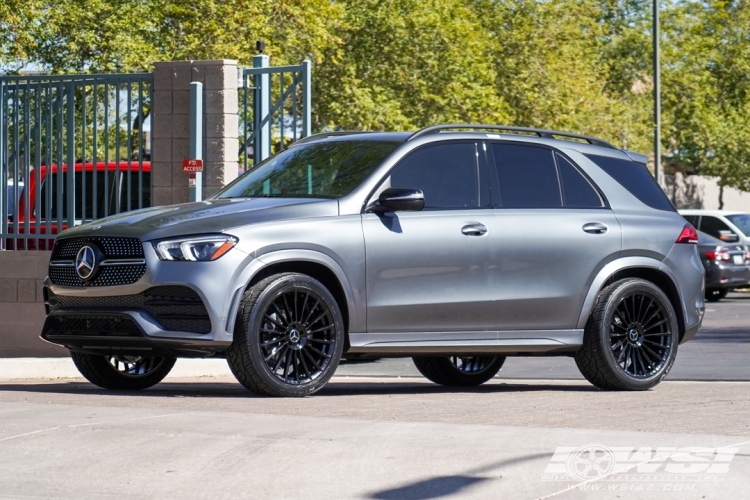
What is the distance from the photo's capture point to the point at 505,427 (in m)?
7.18

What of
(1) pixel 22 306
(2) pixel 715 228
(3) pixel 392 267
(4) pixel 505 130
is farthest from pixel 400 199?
(2) pixel 715 228

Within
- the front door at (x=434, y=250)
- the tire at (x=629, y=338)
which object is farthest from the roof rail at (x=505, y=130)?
the tire at (x=629, y=338)

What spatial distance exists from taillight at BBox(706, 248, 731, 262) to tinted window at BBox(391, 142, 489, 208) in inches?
674

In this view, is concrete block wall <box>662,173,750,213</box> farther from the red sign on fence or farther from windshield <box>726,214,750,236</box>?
the red sign on fence

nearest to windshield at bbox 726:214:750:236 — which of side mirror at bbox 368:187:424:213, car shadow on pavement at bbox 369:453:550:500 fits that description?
side mirror at bbox 368:187:424:213

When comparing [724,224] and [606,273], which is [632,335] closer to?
[606,273]

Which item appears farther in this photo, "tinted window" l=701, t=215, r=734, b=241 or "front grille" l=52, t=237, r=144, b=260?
"tinted window" l=701, t=215, r=734, b=241

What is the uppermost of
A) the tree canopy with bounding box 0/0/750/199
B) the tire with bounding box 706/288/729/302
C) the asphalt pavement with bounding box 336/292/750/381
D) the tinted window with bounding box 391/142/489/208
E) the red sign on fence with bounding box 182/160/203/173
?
the tree canopy with bounding box 0/0/750/199

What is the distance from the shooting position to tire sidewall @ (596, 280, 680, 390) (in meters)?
9.83

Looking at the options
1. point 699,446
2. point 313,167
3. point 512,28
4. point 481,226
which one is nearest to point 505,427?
point 699,446

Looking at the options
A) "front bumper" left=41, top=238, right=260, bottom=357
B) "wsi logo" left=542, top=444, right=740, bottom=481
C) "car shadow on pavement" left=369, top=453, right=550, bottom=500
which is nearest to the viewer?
"car shadow on pavement" left=369, top=453, right=550, bottom=500

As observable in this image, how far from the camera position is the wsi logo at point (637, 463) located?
19.2 feet

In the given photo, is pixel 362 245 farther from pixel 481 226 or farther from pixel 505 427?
pixel 505 427

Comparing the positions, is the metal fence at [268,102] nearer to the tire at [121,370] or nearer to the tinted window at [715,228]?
the tire at [121,370]
